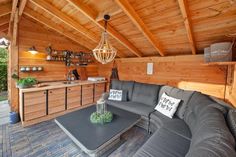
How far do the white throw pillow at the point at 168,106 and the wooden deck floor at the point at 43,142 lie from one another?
606 millimetres

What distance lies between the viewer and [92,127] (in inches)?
77.3

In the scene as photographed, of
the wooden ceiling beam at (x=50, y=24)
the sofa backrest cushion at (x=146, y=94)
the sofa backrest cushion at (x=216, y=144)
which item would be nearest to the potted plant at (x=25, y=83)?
the wooden ceiling beam at (x=50, y=24)

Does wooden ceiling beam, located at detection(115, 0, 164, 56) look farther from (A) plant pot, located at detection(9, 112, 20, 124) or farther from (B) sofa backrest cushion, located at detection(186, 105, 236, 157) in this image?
(A) plant pot, located at detection(9, 112, 20, 124)

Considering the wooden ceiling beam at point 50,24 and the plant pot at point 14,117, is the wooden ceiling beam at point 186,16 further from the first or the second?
the plant pot at point 14,117

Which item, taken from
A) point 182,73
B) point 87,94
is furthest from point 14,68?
point 182,73

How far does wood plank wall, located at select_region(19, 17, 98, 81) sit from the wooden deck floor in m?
1.48

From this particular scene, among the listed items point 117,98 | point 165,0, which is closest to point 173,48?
point 165,0

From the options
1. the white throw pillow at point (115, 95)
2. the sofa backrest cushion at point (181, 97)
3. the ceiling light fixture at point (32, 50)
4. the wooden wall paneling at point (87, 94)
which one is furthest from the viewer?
the wooden wall paneling at point (87, 94)

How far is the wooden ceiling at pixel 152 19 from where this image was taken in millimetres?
1901

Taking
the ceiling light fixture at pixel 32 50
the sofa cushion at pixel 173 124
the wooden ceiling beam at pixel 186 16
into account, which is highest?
the wooden ceiling beam at pixel 186 16

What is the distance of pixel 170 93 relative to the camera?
2.77 m

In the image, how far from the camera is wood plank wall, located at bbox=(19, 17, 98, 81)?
3320 mm

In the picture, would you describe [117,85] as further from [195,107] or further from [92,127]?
[195,107]

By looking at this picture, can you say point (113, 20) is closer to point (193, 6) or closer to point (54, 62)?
point (193, 6)
